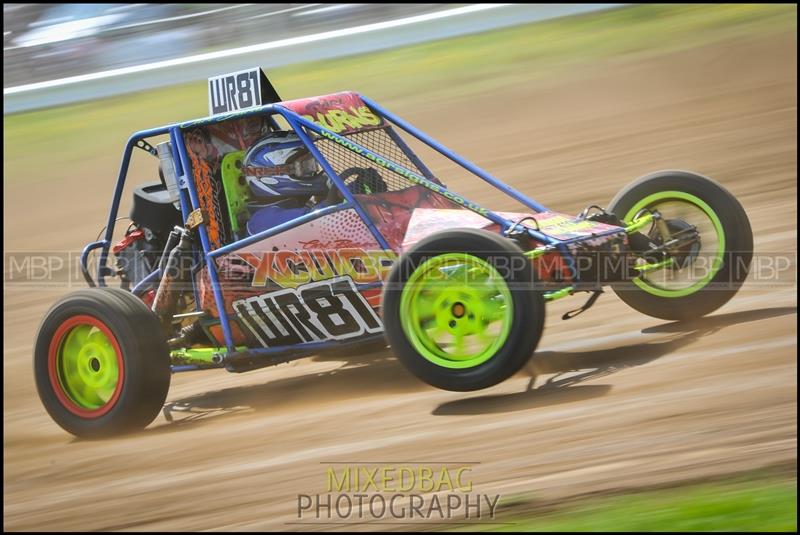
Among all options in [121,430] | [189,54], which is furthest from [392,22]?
[121,430]

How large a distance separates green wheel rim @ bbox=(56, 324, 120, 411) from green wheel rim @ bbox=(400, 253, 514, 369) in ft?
5.66

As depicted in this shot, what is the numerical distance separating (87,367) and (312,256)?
1.37 m

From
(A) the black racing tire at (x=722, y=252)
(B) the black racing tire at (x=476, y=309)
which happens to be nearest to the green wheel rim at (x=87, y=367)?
(B) the black racing tire at (x=476, y=309)

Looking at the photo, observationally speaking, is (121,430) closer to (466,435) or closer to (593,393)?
(466,435)

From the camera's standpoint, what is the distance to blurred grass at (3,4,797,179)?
11.9 meters

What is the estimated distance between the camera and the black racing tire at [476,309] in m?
4.48

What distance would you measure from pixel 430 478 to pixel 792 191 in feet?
16.5

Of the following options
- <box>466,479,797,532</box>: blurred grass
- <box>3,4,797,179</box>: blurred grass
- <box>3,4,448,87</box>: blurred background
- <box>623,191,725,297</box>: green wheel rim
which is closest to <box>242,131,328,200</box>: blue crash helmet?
<box>623,191,725,297</box>: green wheel rim

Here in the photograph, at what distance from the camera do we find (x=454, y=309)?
187 inches

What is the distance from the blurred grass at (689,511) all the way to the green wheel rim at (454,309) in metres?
1.04

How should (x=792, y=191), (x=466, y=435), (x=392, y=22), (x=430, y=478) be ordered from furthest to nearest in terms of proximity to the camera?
(x=392, y=22) < (x=792, y=191) < (x=466, y=435) < (x=430, y=478)

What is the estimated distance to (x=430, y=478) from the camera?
4.22 metres

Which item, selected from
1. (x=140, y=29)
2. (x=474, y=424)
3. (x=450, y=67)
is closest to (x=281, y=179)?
(x=474, y=424)

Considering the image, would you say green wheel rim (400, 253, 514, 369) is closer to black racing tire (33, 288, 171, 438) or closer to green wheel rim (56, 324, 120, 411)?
black racing tire (33, 288, 171, 438)
